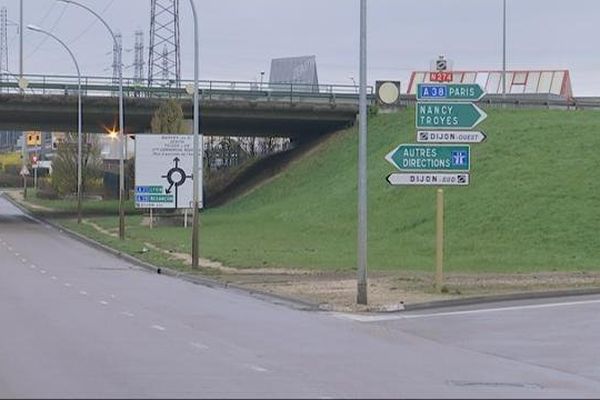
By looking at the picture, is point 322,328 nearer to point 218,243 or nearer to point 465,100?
point 465,100

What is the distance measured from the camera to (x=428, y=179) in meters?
22.6

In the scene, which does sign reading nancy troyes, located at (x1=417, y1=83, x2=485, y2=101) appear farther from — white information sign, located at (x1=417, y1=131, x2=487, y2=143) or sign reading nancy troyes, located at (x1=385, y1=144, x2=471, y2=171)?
sign reading nancy troyes, located at (x1=385, y1=144, x2=471, y2=171)

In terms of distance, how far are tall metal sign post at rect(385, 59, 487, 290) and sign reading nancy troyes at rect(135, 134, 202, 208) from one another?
90.4 ft

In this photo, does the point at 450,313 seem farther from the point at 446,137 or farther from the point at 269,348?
the point at 269,348

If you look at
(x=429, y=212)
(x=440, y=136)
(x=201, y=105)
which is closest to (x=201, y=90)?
(x=201, y=105)

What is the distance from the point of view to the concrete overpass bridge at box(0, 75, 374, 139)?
200 ft

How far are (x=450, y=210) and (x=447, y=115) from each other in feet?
68.2

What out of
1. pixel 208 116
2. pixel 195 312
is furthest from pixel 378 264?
pixel 208 116

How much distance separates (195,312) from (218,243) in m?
20.0

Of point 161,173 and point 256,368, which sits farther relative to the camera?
point 161,173

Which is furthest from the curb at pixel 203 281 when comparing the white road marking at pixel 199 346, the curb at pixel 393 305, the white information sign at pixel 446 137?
the white road marking at pixel 199 346

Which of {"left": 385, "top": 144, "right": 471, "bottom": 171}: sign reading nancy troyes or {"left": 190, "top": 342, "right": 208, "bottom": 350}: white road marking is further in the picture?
{"left": 385, "top": 144, "right": 471, "bottom": 171}: sign reading nancy troyes

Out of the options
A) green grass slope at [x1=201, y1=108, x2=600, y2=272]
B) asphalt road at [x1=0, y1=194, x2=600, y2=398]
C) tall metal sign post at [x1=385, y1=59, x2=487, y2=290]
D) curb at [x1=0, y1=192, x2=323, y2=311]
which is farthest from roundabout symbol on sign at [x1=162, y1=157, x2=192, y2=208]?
tall metal sign post at [x1=385, y1=59, x2=487, y2=290]

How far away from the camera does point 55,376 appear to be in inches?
450
